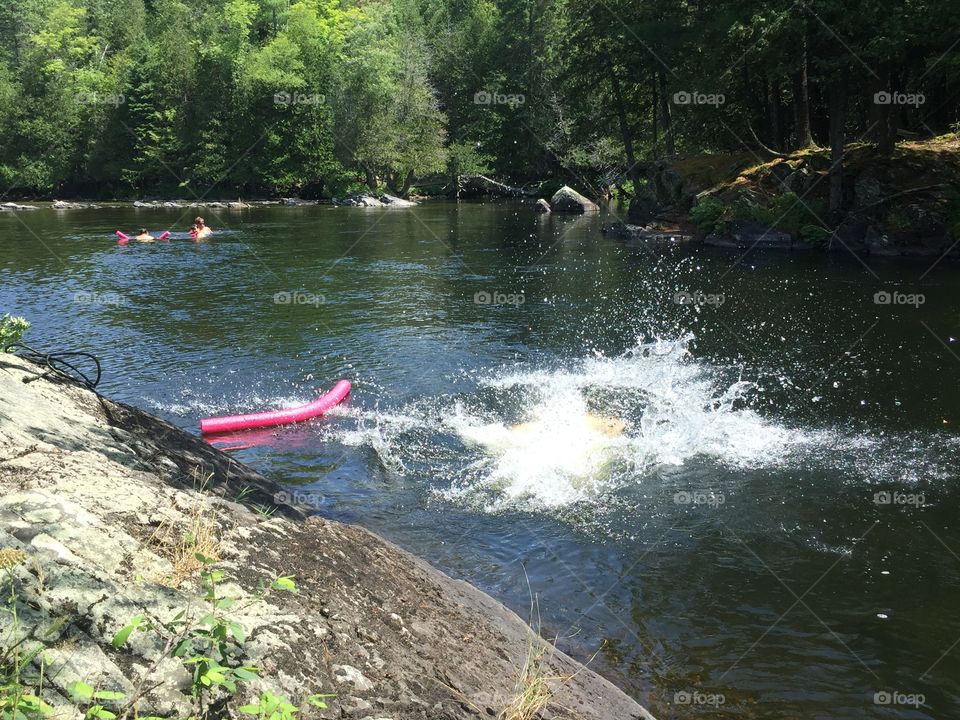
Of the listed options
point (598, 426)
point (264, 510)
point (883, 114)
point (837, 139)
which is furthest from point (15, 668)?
point (883, 114)

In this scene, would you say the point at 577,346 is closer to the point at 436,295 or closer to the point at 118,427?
the point at 436,295

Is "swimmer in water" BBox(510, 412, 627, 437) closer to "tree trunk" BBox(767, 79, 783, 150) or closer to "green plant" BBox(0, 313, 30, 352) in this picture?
"green plant" BBox(0, 313, 30, 352)

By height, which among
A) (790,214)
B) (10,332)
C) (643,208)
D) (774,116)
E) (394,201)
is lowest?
(394,201)

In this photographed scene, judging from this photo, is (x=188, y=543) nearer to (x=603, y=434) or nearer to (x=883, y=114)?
(x=603, y=434)

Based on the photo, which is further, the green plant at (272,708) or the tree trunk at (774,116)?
the tree trunk at (774,116)

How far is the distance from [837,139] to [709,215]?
5.65m

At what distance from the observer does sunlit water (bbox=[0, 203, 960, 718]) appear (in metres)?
7.23

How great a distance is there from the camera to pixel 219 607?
4312 millimetres

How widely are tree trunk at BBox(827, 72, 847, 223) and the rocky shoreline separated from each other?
28.1 meters

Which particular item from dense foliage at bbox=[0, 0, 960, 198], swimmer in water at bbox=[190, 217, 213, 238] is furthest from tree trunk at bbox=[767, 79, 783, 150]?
swimmer in water at bbox=[190, 217, 213, 238]

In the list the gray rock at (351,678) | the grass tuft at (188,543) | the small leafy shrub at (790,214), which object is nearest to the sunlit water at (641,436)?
the gray rock at (351,678)

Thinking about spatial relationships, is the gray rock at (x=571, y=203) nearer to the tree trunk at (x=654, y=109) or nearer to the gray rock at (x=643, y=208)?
the tree trunk at (x=654, y=109)

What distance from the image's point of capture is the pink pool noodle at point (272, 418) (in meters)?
12.2

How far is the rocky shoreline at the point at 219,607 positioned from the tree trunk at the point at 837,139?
92.3 feet
